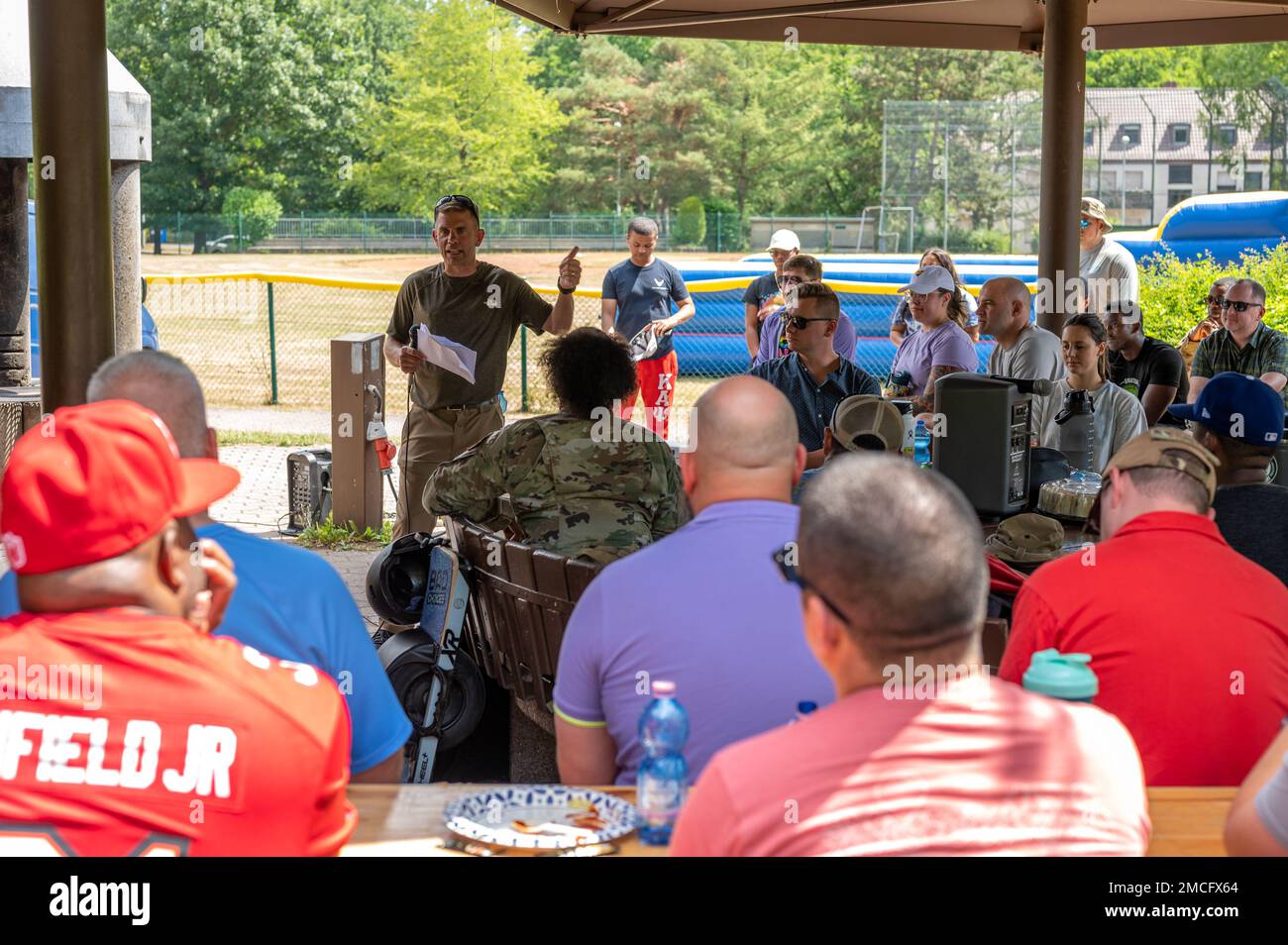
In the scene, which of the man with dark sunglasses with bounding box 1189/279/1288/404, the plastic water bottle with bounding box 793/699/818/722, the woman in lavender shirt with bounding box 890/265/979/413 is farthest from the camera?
the man with dark sunglasses with bounding box 1189/279/1288/404

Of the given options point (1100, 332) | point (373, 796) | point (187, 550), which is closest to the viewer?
point (187, 550)

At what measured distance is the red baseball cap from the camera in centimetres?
197

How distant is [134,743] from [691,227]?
1880 inches

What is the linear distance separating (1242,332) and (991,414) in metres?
3.95

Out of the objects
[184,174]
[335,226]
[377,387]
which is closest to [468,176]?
[335,226]

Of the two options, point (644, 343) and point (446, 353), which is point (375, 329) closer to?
point (644, 343)

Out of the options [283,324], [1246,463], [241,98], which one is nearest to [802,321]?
[1246,463]

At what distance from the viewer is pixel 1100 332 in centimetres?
646

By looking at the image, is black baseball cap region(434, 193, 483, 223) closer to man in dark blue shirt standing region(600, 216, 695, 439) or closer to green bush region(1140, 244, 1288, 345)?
man in dark blue shirt standing region(600, 216, 695, 439)

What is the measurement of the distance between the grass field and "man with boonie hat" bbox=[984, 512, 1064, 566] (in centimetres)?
532

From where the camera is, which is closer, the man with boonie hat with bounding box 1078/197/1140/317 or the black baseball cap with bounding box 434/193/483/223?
the black baseball cap with bounding box 434/193/483/223

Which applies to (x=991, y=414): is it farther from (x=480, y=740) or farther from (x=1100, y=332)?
(x=480, y=740)

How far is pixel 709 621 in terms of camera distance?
2701mm

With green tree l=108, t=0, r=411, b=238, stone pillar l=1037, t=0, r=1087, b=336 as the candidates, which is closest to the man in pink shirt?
stone pillar l=1037, t=0, r=1087, b=336
